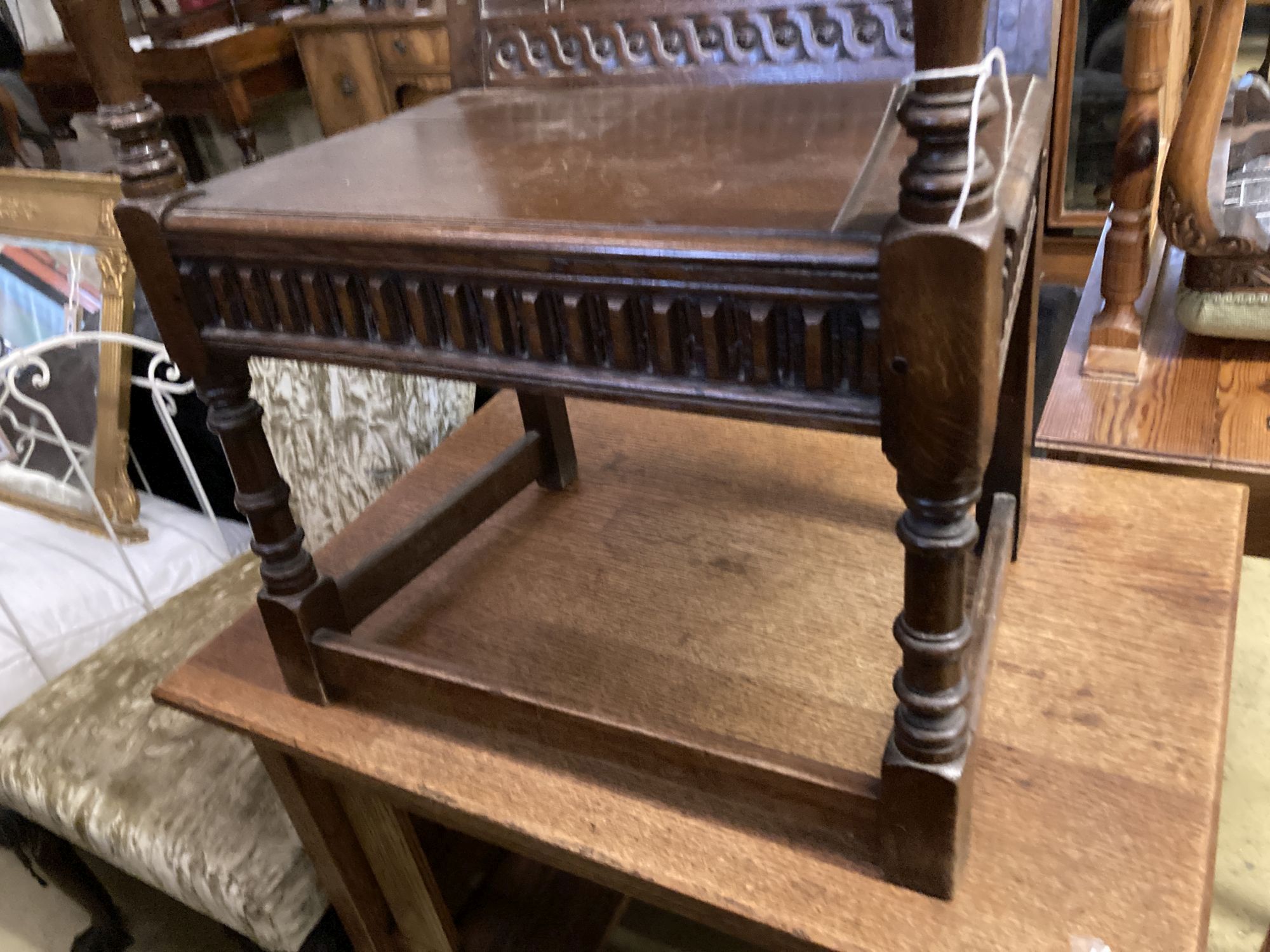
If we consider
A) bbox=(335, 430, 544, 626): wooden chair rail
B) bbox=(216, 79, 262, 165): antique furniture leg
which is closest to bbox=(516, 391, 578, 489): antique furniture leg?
bbox=(335, 430, 544, 626): wooden chair rail

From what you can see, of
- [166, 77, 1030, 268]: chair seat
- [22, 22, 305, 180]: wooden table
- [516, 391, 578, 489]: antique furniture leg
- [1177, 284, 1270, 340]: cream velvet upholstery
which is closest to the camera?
[166, 77, 1030, 268]: chair seat

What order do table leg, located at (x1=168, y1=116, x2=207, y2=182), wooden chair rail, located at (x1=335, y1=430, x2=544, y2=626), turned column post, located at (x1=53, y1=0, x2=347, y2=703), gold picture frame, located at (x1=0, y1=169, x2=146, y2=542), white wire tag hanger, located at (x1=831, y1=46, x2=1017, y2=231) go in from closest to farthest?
white wire tag hanger, located at (x1=831, y1=46, x2=1017, y2=231) < turned column post, located at (x1=53, y1=0, x2=347, y2=703) < wooden chair rail, located at (x1=335, y1=430, x2=544, y2=626) < gold picture frame, located at (x1=0, y1=169, x2=146, y2=542) < table leg, located at (x1=168, y1=116, x2=207, y2=182)

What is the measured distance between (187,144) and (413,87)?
49.0 inches

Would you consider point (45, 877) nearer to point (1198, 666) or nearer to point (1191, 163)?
point (1198, 666)

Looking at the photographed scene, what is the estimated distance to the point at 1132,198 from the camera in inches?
47.3

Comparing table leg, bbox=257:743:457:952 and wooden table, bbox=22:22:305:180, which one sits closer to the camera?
table leg, bbox=257:743:457:952

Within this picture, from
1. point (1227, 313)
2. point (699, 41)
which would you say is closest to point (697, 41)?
point (699, 41)

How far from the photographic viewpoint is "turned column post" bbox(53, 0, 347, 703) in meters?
0.59

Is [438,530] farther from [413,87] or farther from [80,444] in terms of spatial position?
[413,87]

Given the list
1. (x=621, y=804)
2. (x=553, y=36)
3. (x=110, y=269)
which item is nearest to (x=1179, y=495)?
(x=621, y=804)

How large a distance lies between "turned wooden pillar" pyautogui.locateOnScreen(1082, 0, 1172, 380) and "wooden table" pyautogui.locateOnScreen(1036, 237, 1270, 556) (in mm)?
37

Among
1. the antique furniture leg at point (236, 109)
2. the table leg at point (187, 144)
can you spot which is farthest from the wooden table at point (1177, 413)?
the table leg at point (187, 144)

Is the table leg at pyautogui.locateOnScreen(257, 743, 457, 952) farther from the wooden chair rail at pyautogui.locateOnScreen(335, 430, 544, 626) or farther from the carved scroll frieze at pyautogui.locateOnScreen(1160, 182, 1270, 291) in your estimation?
the carved scroll frieze at pyautogui.locateOnScreen(1160, 182, 1270, 291)

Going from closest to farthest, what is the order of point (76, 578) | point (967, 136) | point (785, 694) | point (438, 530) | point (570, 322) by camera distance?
point (967, 136), point (570, 322), point (785, 694), point (438, 530), point (76, 578)
